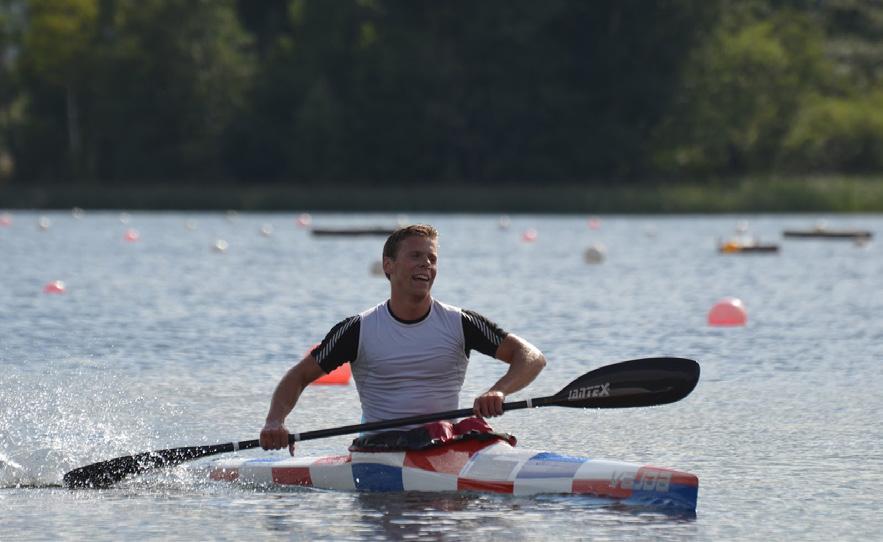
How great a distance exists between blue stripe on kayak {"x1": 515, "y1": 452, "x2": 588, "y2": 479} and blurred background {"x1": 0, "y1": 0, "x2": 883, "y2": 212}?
227 feet

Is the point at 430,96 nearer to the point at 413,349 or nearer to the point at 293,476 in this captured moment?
the point at 293,476

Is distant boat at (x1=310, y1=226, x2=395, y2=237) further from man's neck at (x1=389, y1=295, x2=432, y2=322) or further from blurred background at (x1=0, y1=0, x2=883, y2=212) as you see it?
man's neck at (x1=389, y1=295, x2=432, y2=322)

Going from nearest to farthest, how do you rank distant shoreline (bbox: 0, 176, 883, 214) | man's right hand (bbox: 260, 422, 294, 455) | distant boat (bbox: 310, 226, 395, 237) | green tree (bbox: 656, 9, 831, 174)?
man's right hand (bbox: 260, 422, 294, 455) → distant boat (bbox: 310, 226, 395, 237) → distant shoreline (bbox: 0, 176, 883, 214) → green tree (bbox: 656, 9, 831, 174)

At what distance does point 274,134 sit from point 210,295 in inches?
2300

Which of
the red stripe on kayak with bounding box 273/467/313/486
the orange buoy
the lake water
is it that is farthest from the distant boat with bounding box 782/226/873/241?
the red stripe on kayak with bounding box 273/467/313/486

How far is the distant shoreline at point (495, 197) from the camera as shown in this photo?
72.7 m

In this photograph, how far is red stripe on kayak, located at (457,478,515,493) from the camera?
11.1 m

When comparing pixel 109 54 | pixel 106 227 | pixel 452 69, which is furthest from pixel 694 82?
pixel 106 227

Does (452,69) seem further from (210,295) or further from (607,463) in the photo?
(607,463)

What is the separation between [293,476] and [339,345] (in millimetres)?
1085

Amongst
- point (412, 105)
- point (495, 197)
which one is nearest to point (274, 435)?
point (495, 197)

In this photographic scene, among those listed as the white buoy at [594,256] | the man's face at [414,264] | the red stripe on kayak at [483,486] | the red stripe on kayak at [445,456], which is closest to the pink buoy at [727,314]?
the red stripe on kayak at [445,456]

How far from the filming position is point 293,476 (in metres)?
11.8

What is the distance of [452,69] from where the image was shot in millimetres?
84438
